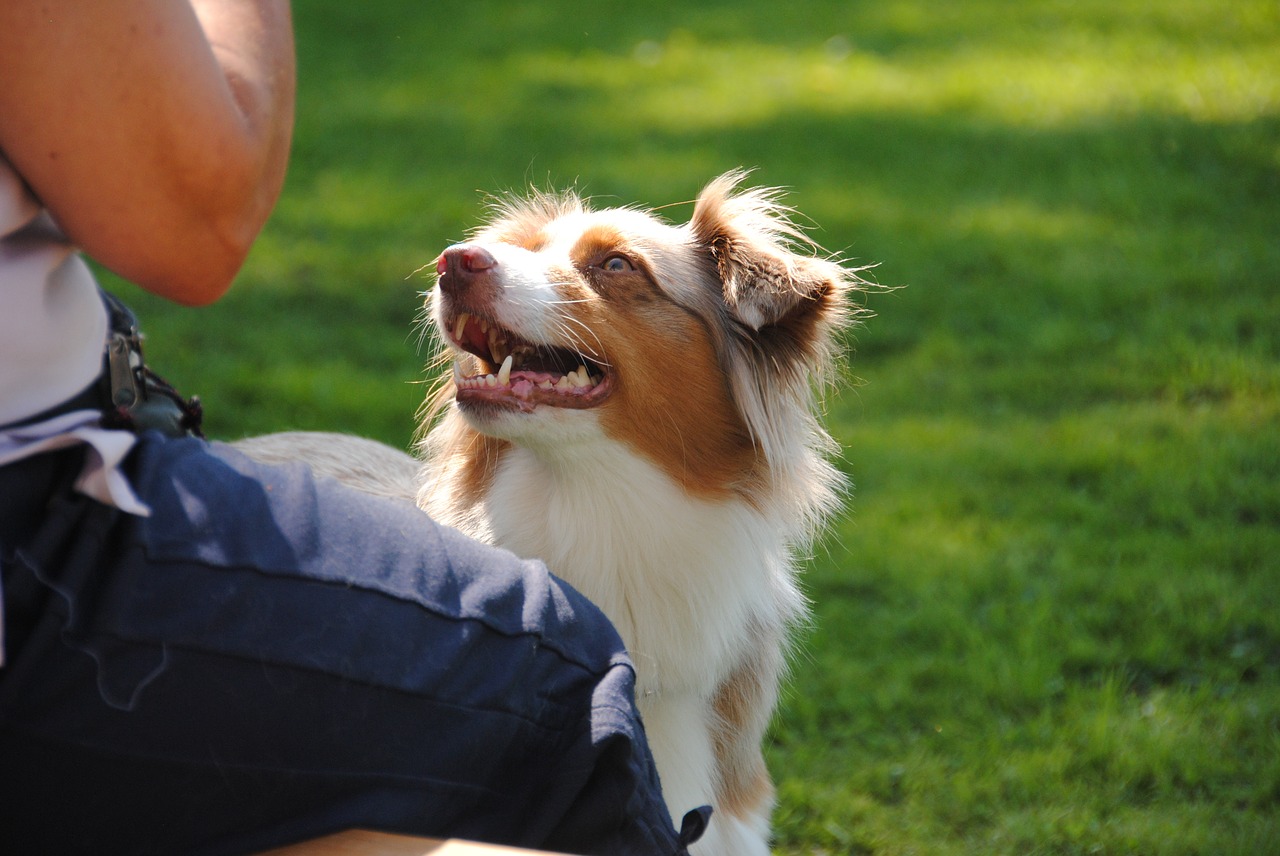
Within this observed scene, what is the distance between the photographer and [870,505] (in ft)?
14.3

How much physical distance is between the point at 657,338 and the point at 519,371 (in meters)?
0.30

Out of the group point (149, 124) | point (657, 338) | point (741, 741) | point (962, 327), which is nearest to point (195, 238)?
point (149, 124)

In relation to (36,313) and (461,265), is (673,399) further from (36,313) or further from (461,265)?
(36,313)

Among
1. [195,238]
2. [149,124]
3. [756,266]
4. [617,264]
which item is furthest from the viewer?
[617,264]

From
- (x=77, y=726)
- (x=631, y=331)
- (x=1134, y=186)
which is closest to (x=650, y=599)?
(x=631, y=331)

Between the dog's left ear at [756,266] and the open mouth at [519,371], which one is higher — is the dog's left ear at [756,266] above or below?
above

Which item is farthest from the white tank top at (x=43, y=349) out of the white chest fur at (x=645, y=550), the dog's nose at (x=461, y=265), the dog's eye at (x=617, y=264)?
the dog's eye at (x=617, y=264)

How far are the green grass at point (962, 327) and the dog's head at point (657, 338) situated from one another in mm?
1069

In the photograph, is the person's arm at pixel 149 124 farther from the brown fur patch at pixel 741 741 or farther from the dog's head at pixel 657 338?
the brown fur patch at pixel 741 741

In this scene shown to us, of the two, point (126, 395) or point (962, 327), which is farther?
point (962, 327)

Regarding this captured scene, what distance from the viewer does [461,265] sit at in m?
2.41

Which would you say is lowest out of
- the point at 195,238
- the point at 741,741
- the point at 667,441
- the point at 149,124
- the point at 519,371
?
the point at 741,741

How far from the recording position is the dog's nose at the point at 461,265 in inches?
94.8

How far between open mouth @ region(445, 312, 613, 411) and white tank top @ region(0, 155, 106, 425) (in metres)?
1.04
